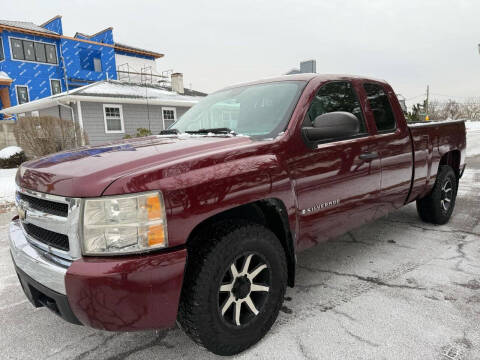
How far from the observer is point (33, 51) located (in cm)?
2786

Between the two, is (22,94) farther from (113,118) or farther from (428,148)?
(428,148)

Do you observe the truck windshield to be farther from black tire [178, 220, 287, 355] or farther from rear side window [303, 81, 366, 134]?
black tire [178, 220, 287, 355]

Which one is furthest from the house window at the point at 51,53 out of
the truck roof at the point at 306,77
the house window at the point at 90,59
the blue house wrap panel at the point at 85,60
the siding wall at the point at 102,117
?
the truck roof at the point at 306,77

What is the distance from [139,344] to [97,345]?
28 centimetres

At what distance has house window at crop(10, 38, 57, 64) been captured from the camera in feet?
88.0

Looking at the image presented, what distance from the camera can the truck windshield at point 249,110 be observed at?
8.67 feet

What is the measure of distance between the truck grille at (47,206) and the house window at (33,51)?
30.5m

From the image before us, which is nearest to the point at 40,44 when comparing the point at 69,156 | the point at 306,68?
the point at 306,68

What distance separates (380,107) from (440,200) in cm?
175

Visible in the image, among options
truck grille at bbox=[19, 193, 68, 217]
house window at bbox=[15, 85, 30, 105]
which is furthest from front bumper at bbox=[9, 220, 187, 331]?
house window at bbox=[15, 85, 30, 105]

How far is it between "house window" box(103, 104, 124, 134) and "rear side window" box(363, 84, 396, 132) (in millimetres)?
15973

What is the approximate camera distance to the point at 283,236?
2.49 metres

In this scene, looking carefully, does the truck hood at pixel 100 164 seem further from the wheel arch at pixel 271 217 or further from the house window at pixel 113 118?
the house window at pixel 113 118

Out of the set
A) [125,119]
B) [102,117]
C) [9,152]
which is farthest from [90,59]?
[9,152]
